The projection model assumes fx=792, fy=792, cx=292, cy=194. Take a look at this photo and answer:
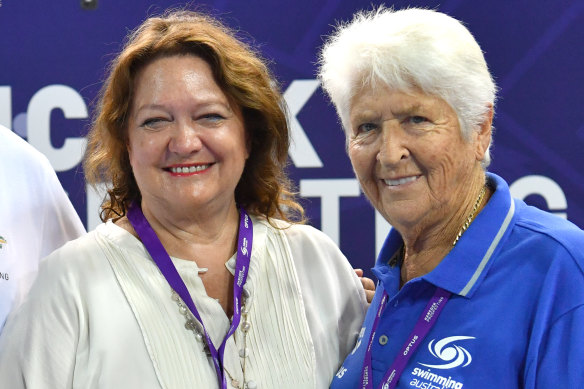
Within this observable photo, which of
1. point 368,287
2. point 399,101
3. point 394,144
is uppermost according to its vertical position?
point 399,101

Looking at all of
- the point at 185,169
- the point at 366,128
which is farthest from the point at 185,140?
the point at 366,128

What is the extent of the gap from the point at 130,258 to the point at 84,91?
161 centimetres

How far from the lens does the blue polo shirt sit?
5.61 ft

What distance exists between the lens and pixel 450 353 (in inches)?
72.9

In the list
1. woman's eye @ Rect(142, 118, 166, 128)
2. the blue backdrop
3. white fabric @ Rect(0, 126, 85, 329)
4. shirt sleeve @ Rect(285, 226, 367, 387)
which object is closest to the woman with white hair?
shirt sleeve @ Rect(285, 226, 367, 387)

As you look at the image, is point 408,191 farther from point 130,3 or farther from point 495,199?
point 130,3

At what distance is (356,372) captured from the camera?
2.13 metres

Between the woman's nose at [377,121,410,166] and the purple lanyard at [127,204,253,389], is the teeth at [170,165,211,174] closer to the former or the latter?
the purple lanyard at [127,204,253,389]

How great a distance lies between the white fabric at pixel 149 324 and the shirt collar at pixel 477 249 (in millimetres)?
435

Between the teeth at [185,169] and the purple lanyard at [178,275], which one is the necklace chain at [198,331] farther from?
the teeth at [185,169]

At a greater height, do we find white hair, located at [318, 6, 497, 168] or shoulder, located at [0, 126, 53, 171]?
white hair, located at [318, 6, 497, 168]

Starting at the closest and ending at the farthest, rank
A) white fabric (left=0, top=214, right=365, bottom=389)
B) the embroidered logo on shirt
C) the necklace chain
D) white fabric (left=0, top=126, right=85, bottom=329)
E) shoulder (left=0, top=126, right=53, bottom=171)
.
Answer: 1. the embroidered logo on shirt
2. white fabric (left=0, top=214, right=365, bottom=389)
3. the necklace chain
4. white fabric (left=0, top=126, right=85, bottom=329)
5. shoulder (left=0, top=126, right=53, bottom=171)

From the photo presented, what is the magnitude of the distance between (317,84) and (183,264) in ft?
5.05

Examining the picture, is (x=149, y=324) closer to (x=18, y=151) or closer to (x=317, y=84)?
(x=18, y=151)
